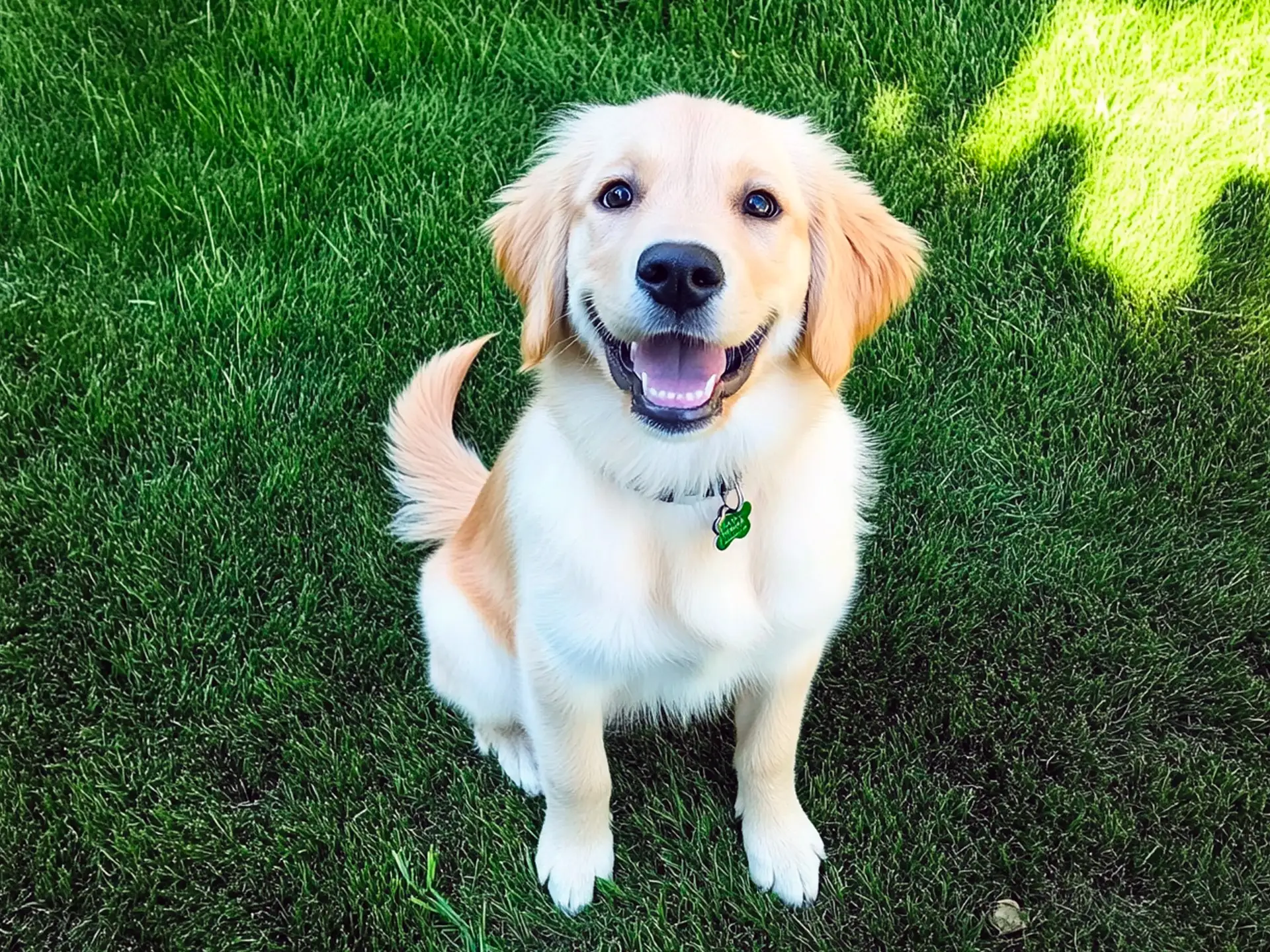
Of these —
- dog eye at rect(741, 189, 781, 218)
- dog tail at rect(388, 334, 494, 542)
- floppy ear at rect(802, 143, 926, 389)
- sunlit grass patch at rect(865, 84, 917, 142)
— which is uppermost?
dog eye at rect(741, 189, 781, 218)

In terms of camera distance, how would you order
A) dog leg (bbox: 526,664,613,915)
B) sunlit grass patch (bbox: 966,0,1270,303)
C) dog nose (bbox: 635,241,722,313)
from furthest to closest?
sunlit grass patch (bbox: 966,0,1270,303) < dog leg (bbox: 526,664,613,915) < dog nose (bbox: 635,241,722,313)

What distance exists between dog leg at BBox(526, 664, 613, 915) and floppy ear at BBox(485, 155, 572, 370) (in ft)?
2.05

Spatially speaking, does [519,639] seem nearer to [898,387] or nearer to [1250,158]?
[898,387]

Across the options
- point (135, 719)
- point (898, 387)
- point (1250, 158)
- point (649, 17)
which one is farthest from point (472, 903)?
point (1250, 158)

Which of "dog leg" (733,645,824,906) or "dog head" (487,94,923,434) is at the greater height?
"dog head" (487,94,923,434)

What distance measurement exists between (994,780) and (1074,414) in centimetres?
114

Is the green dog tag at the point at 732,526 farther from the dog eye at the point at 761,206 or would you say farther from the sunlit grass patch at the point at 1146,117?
the sunlit grass patch at the point at 1146,117

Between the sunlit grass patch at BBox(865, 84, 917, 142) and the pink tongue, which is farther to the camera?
the sunlit grass patch at BBox(865, 84, 917, 142)

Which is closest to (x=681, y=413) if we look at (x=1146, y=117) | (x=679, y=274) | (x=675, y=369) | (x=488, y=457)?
(x=675, y=369)

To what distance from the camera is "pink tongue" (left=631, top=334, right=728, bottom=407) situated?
173cm

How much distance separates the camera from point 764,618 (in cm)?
190

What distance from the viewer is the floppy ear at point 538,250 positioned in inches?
73.7

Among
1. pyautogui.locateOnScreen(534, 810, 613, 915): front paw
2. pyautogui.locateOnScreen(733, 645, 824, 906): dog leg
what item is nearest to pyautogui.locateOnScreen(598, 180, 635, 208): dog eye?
pyautogui.locateOnScreen(733, 645, 824, 906): dog leg

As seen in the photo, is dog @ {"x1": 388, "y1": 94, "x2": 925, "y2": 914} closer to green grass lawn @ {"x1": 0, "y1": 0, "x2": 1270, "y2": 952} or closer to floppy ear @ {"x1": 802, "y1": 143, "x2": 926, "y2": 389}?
floppy ear @ {"x1": 802, "y1": 143, "x2": 926, "y2": 389}
